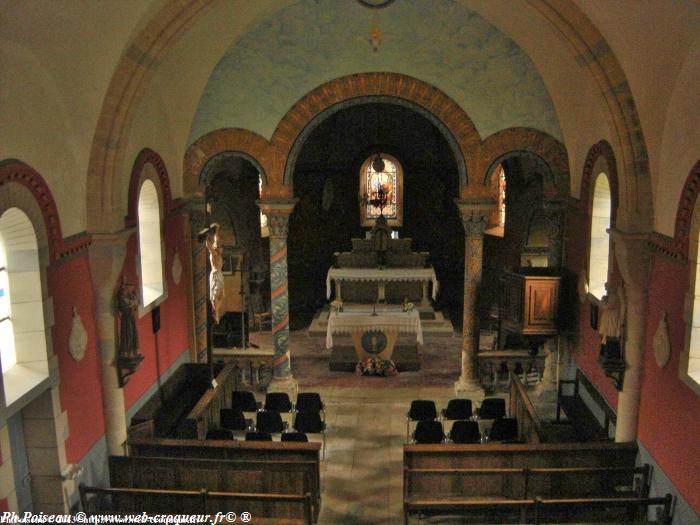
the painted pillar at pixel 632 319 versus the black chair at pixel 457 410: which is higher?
the painted pillar at pixel 632 319

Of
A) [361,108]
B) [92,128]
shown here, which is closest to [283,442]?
[92,128]

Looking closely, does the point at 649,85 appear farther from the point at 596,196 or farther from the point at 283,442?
the point at 283,442

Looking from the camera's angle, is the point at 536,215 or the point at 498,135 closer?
the point at 498,135

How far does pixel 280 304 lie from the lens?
15.2m

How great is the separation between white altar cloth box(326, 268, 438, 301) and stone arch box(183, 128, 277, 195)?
20.1 feet

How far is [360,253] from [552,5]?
39.2 ft

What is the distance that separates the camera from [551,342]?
1470 cm

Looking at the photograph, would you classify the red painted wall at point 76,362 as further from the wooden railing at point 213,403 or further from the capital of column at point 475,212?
the capital of column at point 475,212

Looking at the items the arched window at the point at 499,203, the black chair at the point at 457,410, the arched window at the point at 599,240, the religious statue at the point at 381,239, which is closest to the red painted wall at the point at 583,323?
the arched window at the point at 599,240

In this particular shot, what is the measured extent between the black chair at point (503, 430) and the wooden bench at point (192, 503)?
398 cm

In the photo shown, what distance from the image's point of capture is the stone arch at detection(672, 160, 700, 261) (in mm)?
8273

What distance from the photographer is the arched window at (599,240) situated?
40.6 feet

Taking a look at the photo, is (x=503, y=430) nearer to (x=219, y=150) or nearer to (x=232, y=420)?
(x=232, y=420)

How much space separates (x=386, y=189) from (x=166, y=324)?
1106cm
